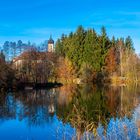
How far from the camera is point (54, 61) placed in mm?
64938

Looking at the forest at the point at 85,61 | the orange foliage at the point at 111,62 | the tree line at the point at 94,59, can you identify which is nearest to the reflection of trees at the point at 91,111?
the forest at the point at 85,61

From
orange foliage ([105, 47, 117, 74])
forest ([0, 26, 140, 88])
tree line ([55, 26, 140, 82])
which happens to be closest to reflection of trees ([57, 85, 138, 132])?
forest ([0, 26, 140, 88])

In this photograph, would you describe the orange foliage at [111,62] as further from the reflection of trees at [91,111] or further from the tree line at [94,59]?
the reflection of trees at [91,111]

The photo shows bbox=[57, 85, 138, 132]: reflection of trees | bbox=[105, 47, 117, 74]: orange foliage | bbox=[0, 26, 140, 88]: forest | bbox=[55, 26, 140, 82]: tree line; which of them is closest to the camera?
bbox=[57, 85, 138, 132]: reflection of trees

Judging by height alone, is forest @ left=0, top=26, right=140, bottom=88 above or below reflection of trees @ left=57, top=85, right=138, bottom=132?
above

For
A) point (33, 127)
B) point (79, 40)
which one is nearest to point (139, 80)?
point (79, 40)

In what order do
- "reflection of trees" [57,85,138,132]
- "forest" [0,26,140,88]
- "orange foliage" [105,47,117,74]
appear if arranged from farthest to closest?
"orange foliage" [105,47,117,74], "forest" [0,26,140,88], "reflection of trees" [57,85,138,132]

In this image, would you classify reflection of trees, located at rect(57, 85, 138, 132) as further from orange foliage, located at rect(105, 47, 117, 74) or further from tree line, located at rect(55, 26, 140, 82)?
orange foliage, located at rect(105, 47, 117, 74)

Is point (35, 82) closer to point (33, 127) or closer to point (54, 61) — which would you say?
point (54, 61)

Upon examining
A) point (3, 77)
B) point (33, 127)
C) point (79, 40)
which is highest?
point (79, 40)

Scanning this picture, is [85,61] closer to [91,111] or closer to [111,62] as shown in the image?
[111,62]

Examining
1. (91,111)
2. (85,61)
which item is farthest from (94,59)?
(91,111)

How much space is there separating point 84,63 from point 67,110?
38.8 meters

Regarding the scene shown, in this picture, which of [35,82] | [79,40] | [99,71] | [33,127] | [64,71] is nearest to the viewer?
[33,127]
